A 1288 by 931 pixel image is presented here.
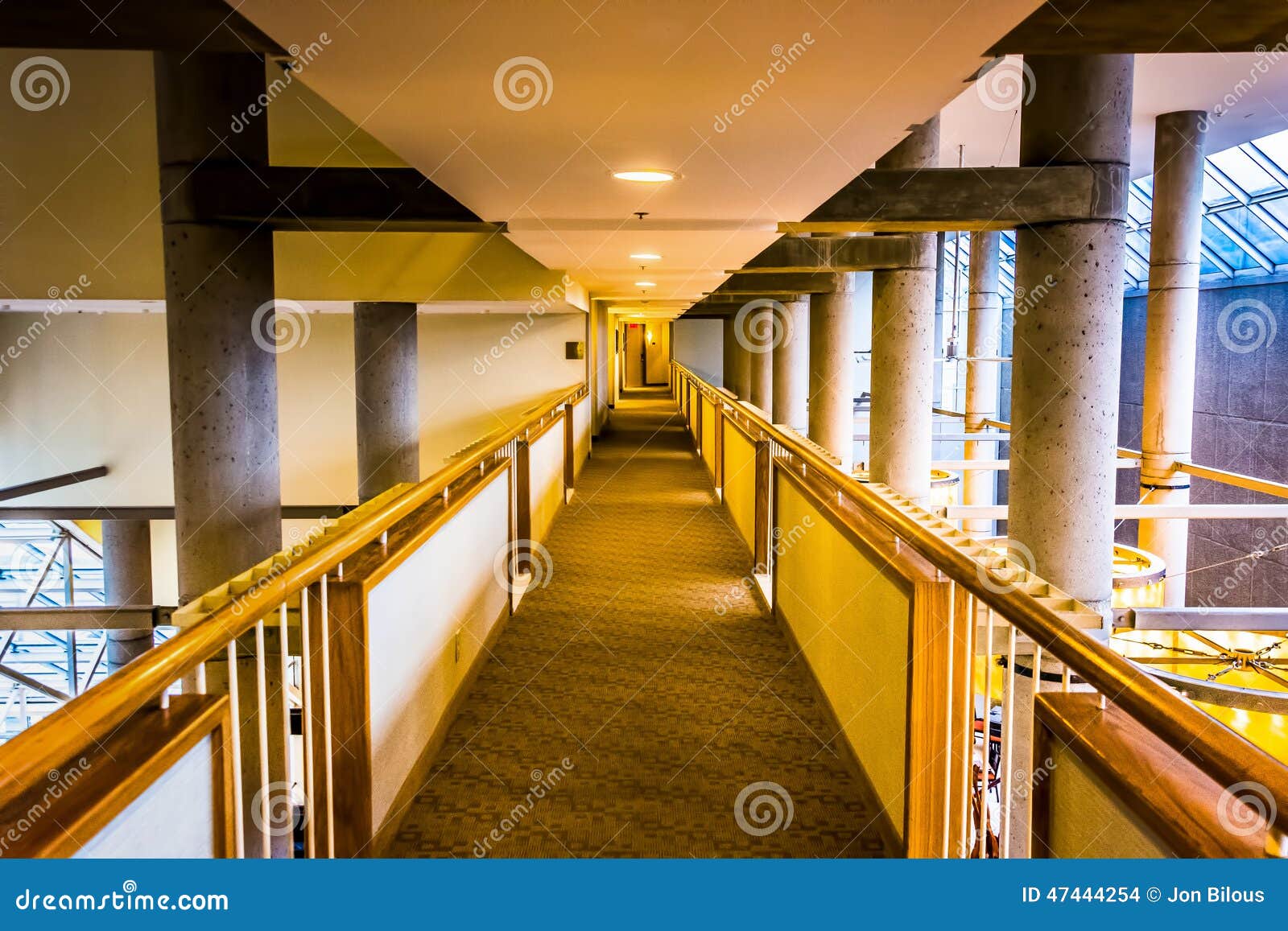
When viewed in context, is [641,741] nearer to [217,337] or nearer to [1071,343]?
[217,337]

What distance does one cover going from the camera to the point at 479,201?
18.3 feet

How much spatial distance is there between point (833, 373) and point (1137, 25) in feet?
36.9

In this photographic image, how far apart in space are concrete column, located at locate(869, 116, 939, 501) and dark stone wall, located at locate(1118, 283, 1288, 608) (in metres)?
8.26

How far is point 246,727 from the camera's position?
5320 millimetres

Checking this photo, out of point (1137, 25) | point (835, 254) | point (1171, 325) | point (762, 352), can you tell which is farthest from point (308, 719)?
point (762, 352)

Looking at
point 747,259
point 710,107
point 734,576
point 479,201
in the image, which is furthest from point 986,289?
point 710,107

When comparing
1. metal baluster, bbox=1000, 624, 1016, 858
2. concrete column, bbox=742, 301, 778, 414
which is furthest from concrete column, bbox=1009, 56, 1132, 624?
concrete column, bbox=742, 301, 778, 414

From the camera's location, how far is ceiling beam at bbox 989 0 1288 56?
10.5 ft

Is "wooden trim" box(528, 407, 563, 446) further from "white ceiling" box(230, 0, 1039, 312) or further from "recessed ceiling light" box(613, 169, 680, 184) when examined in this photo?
"recessed ceiling light" box(613, 169, 680, 184)

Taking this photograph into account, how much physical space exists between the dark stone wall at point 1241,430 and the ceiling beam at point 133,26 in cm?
1672

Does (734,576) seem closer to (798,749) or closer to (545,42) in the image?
(798,749)

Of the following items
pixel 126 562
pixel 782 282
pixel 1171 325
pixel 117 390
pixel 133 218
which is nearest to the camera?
pixel 133 218

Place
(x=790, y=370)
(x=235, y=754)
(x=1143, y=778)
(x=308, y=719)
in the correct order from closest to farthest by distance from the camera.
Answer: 1. (x=1143, y=778)
2. (x=235, y=754)
3. (x=308, y=719)
4. (x=790, y=370)
